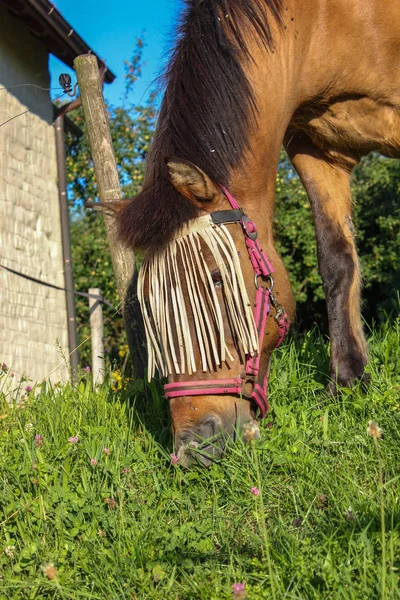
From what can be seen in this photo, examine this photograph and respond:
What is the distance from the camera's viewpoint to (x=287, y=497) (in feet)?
9.60

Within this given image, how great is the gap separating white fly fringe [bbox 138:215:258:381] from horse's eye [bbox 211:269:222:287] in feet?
0.06

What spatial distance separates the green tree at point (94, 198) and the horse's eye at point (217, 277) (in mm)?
8018

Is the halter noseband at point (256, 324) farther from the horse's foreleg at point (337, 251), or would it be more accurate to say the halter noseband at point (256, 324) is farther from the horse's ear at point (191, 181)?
the horse's foreleg at point (337, 251)

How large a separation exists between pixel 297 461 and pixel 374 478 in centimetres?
37

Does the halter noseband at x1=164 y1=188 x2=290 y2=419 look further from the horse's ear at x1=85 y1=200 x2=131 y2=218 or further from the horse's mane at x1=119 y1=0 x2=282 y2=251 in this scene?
the horse's ear at x1=85 y1=200 x2=131 y2=218

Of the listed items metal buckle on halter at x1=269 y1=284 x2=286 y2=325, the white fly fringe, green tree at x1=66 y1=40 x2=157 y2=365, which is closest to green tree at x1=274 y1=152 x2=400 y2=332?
green tree at x1=66 y1=40 x2=157 y2=365

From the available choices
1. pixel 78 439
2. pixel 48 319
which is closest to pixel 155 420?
pixel 78 439

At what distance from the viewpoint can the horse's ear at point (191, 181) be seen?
3158mm

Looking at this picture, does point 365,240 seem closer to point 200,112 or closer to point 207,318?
point 200,112

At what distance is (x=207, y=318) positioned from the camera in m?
3.26

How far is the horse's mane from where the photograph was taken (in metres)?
3.27

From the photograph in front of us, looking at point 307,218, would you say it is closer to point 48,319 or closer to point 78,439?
point 48,319

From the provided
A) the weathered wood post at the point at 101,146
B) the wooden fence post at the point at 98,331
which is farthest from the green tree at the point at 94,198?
the weathered wood post at the point at 101,146

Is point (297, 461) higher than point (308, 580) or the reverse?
higher
